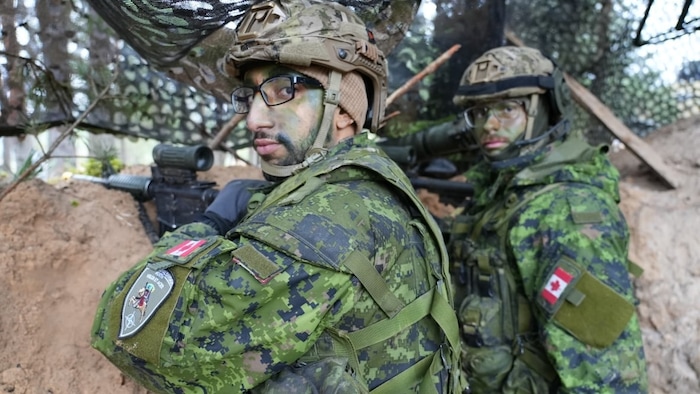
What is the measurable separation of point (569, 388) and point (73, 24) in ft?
11.8

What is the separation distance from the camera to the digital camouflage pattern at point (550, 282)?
254 centimetres

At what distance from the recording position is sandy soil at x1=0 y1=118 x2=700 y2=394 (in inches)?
88.5

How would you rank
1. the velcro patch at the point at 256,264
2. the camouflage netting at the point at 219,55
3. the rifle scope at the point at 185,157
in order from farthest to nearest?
the rifle scope at the point at 185,157 < the camouflage netting at the point at 219,55 < the velcro patch at the point at 256,264

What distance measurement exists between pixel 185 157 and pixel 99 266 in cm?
84

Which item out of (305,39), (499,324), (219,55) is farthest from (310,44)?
(499,324)

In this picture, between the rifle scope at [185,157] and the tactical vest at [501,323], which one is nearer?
the tactical vest at [501,323]

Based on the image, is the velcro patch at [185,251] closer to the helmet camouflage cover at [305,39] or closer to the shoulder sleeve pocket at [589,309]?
the helmet camouflage cover at [305,39]

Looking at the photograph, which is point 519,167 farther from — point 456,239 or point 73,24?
point 73,24

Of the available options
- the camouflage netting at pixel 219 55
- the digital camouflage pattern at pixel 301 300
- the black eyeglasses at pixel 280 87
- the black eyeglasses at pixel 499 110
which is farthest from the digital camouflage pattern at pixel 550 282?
the black eyeglasses at pixel 280 87

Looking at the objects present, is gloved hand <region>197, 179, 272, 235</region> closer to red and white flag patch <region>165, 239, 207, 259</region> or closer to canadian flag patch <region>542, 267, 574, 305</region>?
red and white flag patch <region>165, 239, 207, 259</region>

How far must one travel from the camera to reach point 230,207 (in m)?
2.28

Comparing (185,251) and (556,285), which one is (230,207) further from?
(556,285)

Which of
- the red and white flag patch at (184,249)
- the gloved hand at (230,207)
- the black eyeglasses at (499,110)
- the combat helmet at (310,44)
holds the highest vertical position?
the combat helmet at (310,44)

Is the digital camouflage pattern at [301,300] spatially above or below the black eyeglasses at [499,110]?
above
